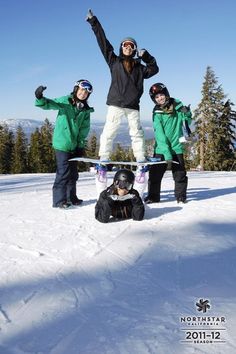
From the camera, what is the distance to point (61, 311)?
2873 millimetres

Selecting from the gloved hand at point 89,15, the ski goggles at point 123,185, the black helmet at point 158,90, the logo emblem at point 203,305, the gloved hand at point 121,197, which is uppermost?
the gloved hand at point 89,15

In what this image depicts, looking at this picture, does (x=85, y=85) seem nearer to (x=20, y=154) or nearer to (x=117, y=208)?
(x=117, y=208)

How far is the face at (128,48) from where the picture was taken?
6209mm

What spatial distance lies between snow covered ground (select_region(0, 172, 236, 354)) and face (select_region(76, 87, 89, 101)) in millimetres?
2148

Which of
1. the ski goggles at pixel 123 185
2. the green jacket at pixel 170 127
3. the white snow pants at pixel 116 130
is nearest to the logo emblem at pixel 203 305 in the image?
the ski goggles at pixel 123 185

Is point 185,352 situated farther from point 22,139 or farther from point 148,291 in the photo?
point 22,139

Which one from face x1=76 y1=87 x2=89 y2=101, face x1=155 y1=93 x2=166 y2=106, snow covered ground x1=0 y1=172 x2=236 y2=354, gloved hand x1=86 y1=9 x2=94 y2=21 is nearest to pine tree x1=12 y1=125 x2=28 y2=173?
face x1=76 y1=87 x2=89 y2=101

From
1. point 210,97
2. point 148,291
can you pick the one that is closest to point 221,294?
point 148,291

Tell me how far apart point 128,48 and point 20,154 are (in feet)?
164

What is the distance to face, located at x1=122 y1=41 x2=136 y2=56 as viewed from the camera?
6.21m

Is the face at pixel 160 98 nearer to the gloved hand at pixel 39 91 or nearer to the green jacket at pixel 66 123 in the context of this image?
the green jacket at pixel 66 123

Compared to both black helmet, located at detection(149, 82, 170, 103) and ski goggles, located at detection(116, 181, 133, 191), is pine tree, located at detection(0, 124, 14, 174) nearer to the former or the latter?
black helmet, located at detection(149, 82, 170, 103)

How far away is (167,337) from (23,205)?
203 inches

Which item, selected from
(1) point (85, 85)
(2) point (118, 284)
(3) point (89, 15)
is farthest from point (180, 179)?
(2) point (118, 284)
